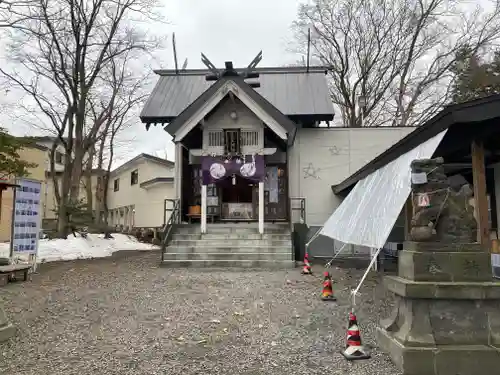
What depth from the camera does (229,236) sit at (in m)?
12.8

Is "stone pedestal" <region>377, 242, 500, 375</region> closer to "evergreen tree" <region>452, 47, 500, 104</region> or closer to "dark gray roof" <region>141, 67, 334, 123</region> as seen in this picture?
"dark gray roof" <region>141, 67, 334, 123</region>

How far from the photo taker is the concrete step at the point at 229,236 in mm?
12656

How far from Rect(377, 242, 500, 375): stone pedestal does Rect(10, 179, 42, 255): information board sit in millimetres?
9549

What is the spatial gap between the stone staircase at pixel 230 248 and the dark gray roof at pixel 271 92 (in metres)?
5.34

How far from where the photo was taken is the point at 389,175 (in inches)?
286

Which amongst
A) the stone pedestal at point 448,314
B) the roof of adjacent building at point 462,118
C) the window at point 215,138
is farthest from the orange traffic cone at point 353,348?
the window at point 215,138

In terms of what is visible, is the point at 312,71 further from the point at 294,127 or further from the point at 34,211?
the point at 34,211

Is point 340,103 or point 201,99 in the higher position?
point 340,103

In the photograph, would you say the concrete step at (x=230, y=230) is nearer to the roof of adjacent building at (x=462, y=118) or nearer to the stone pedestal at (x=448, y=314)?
the roof of adjacent building at (x=462, y=118)

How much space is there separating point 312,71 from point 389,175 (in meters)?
12.6

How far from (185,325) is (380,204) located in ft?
12.1

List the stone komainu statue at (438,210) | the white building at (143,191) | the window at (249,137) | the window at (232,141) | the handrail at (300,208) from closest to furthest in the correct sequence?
the stone komainu statue at (438,210) < the window at (232,141) < the window at (249,137) < the handrail at (300,208) < the white building at (143,191)

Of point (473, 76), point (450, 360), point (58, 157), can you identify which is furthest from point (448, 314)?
point (58, 157)

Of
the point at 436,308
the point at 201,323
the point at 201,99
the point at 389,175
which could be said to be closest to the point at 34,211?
the point at 201,99
